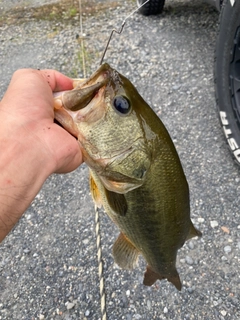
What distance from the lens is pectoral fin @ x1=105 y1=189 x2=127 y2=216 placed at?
1.52 m

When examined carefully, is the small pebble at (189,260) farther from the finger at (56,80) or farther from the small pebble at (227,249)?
the finger at (56,80)

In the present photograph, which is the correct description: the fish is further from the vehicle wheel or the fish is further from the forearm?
the vehicle wheel

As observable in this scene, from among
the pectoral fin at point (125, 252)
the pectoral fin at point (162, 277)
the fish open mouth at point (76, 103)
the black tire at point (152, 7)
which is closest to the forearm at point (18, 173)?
the fish open mouth at point (76, 103)

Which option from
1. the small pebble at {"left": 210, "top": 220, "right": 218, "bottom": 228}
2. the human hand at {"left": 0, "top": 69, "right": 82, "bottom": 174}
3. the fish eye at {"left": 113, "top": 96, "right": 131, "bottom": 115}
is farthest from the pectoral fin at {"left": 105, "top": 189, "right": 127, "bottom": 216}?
the small pebble at {"left": 210, "top": 220, "right": 218, "bottom": 228}

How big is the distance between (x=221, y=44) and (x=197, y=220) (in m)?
1.20

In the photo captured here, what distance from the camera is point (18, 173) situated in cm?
133

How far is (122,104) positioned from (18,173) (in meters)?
0.43

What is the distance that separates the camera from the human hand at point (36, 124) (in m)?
1.33

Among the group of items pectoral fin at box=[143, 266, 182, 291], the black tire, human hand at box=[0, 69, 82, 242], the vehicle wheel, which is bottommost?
pectoral fin at box=[143, 266, 182, 291]

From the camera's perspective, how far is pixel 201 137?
10.4 ft

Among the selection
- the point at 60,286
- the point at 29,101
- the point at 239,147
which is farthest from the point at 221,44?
the point at 60,286

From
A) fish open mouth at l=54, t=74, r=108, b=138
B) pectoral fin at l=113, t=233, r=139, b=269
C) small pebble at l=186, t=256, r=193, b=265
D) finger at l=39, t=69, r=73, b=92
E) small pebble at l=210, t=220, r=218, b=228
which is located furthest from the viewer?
small pebble at l=210, t=220, r=218, b=228

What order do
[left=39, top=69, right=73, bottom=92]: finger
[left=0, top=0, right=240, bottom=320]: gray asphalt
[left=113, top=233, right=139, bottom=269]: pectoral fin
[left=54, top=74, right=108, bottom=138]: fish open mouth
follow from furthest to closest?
[left=0, top=0, right=240, bottom=320]: gray asphalt
[left=113, top=233, right=139, bottom=269]: pectoral fin
[left=39, top=69, right=73, bottom=92]: finger
[left=54, top=74, right=108, bottom=138]: fish open mouth

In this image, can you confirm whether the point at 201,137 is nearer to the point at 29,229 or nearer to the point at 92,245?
the point at 92,245
